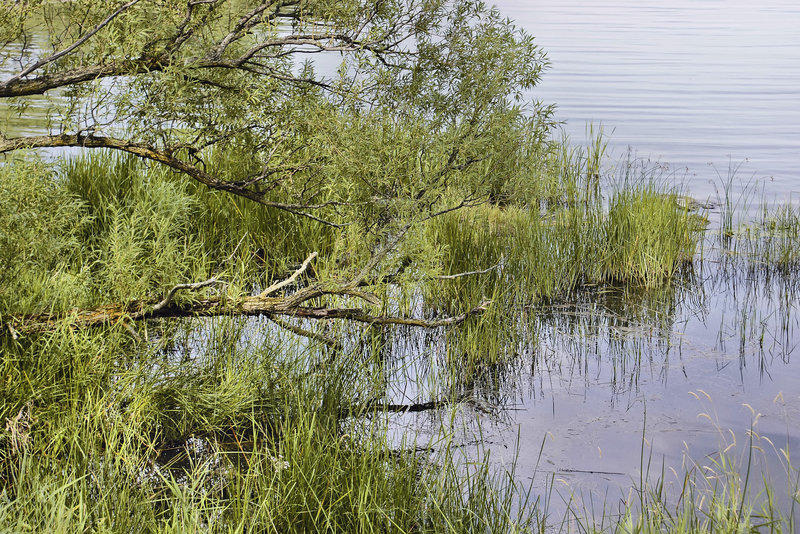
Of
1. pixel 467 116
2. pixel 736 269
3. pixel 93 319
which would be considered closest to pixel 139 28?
pixel 93 319

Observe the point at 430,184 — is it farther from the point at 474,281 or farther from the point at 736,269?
the point at 736,269

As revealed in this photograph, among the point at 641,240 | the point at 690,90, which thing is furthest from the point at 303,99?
the point at 690,90

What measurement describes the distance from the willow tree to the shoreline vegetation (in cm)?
2

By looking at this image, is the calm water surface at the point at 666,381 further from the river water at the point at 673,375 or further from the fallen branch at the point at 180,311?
the fallen branch at the point at 180,311

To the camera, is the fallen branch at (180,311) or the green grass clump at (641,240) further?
the green grass clump at (641,240)

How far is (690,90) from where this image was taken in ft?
67.8

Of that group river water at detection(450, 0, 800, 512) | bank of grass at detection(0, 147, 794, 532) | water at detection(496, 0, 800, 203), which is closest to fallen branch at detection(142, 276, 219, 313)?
bank of grass at detection(0, 147, 794, 532)

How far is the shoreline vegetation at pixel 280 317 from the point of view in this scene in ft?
11.5

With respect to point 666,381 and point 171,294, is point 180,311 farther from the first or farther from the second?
point 666,381

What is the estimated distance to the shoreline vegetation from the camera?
3.49 meters

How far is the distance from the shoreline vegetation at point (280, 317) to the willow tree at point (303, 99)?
19 mm

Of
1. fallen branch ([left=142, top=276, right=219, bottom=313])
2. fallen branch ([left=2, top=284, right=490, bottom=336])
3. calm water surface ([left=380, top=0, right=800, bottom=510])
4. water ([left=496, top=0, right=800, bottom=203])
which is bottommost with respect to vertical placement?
calm water surface ([left=380, top=0, right=800, bottom=510])

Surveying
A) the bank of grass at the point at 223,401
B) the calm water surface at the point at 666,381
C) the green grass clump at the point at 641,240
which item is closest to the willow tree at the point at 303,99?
the bank of grass at the point at 223,401

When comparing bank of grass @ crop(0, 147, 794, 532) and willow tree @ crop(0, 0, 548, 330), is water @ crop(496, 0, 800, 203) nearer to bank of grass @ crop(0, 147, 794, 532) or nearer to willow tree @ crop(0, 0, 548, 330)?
bank of grass @ crop(0, 147, 794, 532)
